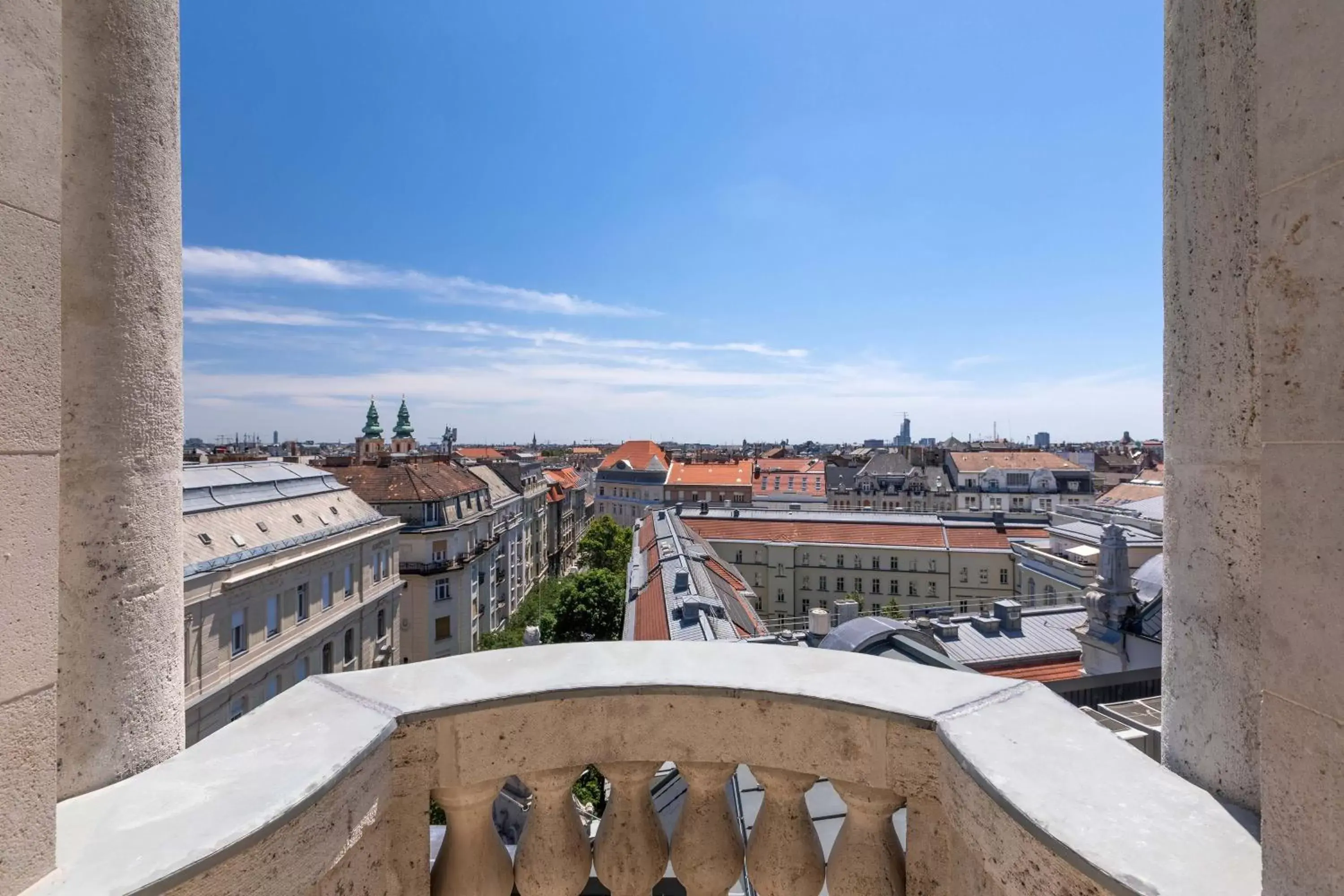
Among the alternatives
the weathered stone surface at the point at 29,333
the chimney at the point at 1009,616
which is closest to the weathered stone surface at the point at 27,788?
the weathered stone surface at the point at 29,333

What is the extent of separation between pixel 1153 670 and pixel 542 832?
41.4 feet

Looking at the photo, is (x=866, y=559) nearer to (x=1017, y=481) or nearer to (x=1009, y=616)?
(x=1009, y=616)

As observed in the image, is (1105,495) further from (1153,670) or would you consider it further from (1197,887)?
(1197,887)

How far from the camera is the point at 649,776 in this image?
2199 mm

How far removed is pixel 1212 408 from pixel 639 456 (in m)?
96.2

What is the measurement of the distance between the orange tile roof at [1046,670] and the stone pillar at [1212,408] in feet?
57.5

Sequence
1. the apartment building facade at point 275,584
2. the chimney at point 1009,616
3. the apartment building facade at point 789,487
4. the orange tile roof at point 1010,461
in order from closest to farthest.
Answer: the apartment building facade at point 275,584 → the chimney at point 1009,616 → the apartment building facade at point 789,487 → the orange tile roof at point 1010,461

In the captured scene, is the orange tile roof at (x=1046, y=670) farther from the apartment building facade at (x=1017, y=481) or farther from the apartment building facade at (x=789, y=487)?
the apartment building facade at (x=1017, y=481)

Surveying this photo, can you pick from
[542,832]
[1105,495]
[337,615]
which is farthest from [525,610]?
[1105,495]

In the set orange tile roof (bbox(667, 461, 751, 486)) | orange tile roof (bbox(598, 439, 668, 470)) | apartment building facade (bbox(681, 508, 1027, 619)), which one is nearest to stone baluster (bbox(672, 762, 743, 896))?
apartment building facade (bbox(681, 508, 1027, 619))

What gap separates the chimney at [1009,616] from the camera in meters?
21.8

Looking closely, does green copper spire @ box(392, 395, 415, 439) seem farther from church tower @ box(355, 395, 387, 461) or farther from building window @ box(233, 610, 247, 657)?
building window @ box(233, 610, 247, 657)

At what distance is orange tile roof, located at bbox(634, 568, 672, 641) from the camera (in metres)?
22.7

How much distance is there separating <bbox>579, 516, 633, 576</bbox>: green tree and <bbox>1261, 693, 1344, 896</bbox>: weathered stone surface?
55.5m
